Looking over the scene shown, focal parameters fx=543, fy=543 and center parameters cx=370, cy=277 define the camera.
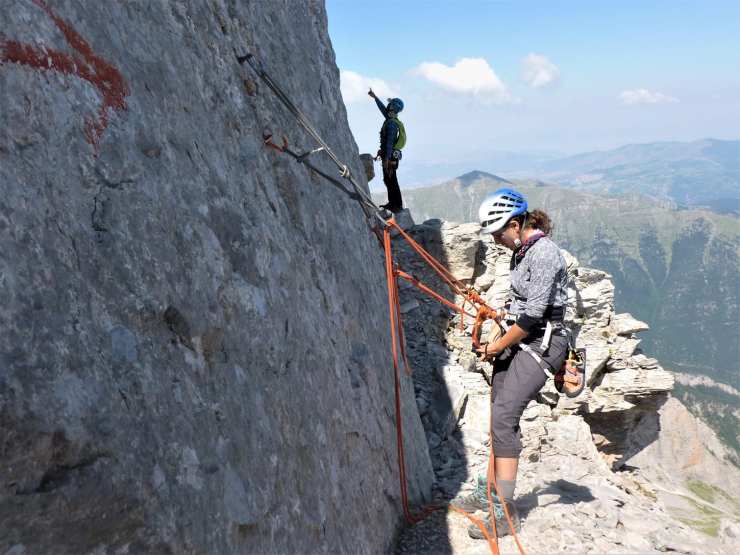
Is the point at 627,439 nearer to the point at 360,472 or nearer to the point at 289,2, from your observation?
the point at 360,472

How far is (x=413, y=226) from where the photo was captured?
19.9 meters

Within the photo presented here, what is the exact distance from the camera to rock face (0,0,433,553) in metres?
2.74

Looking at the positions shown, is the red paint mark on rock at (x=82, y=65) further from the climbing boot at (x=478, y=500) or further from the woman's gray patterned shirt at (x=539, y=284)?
the climbing boot at (x=478, y=500)

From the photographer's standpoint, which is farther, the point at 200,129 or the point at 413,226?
the point at 413,226

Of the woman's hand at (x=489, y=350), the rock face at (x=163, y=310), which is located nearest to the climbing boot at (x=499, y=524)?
the rock face at (x=163, y=310)

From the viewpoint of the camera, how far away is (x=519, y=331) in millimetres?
6738

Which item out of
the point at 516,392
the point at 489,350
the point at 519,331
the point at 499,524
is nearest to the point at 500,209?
the point at 519,331

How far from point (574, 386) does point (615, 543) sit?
247 centimetres

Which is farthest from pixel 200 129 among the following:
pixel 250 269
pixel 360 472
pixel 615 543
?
pixel 615 543

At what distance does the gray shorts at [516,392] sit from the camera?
6.98 m

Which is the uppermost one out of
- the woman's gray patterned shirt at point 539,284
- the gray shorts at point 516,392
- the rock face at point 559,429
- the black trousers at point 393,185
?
the black trousers at point 393,185

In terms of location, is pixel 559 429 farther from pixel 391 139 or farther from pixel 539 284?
pixel 391 139

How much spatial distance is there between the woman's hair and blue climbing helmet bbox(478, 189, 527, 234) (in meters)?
0.08

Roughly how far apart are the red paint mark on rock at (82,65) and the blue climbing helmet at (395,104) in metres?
16.0
